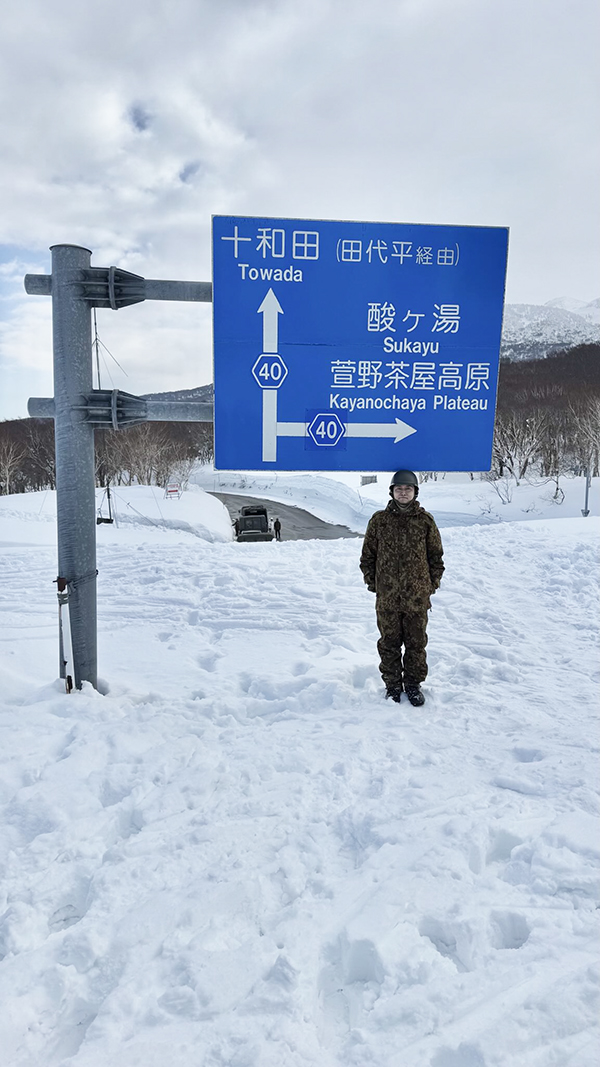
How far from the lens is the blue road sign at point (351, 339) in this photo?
456 centimetres

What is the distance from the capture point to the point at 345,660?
17.9ft

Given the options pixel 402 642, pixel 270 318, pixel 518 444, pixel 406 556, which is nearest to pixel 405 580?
pixel 406 556

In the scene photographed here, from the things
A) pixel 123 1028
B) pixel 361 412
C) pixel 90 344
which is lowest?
pixel 123 1028

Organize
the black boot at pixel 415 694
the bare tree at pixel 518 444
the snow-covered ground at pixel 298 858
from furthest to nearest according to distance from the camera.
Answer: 1. the bare tree at pixel 518 444
2. the black boot at pixel 415 694
3. the snow-covered ground at pixel 298 858

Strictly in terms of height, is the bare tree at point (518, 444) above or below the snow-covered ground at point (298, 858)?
above

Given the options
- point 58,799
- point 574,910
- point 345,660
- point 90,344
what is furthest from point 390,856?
point 90,344

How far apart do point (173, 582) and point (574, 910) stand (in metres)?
6.79

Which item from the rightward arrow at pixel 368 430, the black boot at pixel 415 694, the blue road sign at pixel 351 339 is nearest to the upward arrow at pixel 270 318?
the blue road sign at pixel 351 339

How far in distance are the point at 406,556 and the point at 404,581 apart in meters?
0.21

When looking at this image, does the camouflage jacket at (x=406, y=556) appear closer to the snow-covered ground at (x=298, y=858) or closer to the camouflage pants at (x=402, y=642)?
the camouflage pants at (x=402, y=642)

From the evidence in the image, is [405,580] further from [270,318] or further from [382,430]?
[270,318]

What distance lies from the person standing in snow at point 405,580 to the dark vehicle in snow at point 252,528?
14.1 metres

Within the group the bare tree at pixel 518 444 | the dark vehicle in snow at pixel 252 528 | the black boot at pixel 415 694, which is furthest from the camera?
the bare tree at pixel 518 444

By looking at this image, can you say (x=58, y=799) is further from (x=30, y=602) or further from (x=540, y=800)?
(x=30, y=602)
